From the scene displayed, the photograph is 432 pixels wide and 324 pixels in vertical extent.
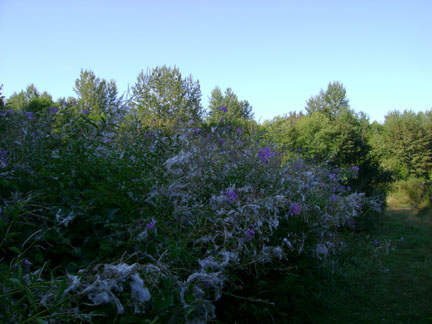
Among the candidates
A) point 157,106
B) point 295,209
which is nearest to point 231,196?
point 295,209

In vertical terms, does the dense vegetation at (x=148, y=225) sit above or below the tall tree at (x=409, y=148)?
below

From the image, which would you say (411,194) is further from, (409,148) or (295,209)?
(295,209)

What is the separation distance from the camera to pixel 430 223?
10406 mm

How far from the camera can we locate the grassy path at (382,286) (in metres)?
4.18

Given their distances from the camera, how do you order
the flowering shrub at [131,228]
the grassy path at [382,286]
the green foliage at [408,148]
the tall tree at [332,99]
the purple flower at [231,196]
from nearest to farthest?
the flowering shrub at [131,228], the purple flower at [231,196], the grassy path at [382,286], the green foliage at [408,148], the tall tree at [332,99]

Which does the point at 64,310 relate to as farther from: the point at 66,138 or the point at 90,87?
the point at 90,87

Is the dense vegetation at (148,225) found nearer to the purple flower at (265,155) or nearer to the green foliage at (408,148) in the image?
the purple flower at (265,155)

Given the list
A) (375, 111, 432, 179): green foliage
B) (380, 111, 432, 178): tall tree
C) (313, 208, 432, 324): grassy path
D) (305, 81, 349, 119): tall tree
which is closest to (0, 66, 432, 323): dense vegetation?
(313, 208, 432, 324): grassy path

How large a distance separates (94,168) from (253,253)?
44.7 inches

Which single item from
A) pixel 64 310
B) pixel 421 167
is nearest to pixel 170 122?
pixel 64 310

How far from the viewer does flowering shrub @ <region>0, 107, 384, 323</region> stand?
114cm

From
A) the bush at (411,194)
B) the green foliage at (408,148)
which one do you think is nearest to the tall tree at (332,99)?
the green foliage at (408,148)

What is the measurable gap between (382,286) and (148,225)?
5085 mm

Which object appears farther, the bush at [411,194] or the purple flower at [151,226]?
the bush at [411,194]
